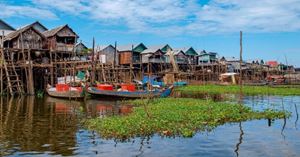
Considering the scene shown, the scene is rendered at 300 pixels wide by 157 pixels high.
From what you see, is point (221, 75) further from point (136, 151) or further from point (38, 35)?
point (136, 151)

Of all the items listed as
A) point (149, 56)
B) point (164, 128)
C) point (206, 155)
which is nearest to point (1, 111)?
point (164, 128)

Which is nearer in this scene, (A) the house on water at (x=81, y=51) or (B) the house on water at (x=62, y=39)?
(B) the house on water at (x=62, y=39)

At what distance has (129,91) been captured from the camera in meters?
31.1

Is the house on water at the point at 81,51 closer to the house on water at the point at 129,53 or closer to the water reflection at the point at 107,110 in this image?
the house on water at the point at 129,53

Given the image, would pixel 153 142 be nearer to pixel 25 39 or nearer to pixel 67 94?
pixel 67 94

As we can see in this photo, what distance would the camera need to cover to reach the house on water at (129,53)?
2373 inches

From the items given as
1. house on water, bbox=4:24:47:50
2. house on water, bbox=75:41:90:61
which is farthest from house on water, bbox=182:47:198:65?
house on water, bbox=4:24:47:50

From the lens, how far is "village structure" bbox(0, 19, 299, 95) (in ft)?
123

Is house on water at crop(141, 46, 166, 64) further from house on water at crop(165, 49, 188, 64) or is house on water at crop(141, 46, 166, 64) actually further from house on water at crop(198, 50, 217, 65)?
house on water at crop(198, 50, 217, 65)

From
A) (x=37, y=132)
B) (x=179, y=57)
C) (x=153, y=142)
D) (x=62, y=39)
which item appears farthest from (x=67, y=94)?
(x=179, y=57)

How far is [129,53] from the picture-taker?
60.4 metres

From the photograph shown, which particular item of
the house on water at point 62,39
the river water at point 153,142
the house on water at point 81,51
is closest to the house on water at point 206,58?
the house on water at point 81,51

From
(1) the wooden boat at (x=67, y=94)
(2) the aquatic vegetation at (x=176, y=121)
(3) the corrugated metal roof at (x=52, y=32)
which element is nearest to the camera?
(2) the aquatic vegetation at (x=176, y=121)

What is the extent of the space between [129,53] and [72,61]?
2067 cm
